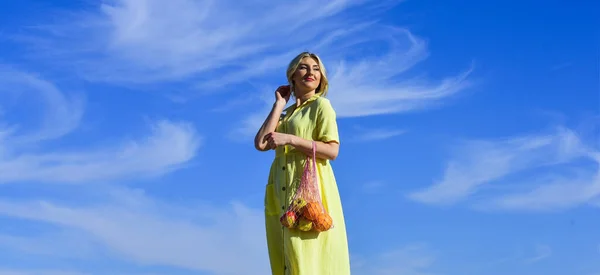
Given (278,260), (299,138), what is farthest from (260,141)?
(278,260)

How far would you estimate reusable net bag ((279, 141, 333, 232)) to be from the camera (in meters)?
8.33

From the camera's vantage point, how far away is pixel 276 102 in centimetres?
889

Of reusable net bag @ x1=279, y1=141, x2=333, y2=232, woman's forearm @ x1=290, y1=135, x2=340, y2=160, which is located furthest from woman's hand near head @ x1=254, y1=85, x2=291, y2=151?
reusable net bag @ x1=279, y1=141, x2=333, y2=232

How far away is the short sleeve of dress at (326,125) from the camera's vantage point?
866 centimetres

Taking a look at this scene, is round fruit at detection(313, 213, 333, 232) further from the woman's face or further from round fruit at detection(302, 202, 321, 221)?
the woman's face

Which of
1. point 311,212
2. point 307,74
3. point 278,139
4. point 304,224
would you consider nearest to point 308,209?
point 311,212

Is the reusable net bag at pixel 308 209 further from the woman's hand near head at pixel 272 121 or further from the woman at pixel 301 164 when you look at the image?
the woman's hand near head at pixel 272 121

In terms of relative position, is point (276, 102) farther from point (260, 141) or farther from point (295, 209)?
point (295, 209)

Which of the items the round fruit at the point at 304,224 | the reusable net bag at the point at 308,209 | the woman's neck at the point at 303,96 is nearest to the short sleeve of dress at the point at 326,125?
the reusable net bag at the point at 308,209

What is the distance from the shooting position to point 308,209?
832 centimetres

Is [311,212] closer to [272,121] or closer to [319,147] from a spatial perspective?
[319,147]

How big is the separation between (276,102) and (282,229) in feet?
3.85

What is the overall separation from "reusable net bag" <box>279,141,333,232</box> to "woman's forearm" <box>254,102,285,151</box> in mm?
447

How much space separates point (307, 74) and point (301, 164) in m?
0.87
